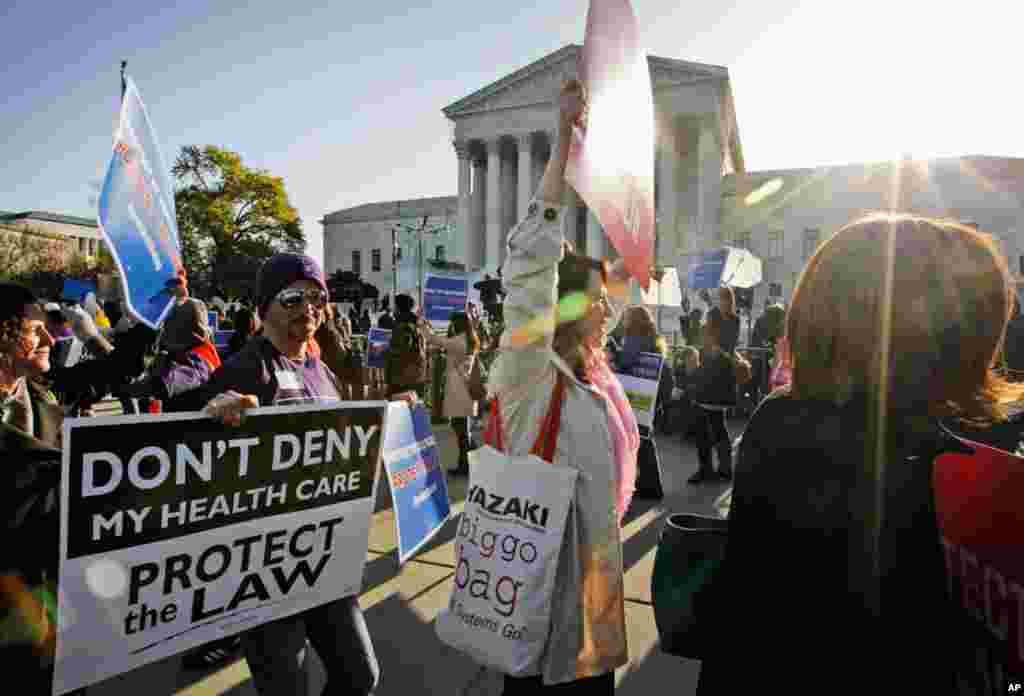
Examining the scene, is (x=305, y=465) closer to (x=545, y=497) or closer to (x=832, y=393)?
(x=545, y=497)

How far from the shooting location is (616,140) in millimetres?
2092

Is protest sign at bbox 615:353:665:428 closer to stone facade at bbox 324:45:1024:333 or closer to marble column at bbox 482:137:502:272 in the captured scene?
stone facade at bbox 324:45:1024:333

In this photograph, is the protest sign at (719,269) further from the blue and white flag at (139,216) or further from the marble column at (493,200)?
the marble column at (493,200)

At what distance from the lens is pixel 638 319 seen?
7.27 metres

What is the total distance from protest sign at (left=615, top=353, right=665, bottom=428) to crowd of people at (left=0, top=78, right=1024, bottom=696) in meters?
3.24

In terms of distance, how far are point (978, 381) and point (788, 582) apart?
1.70ft

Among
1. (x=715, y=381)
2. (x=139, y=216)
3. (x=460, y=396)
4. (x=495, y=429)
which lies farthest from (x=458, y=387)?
(x=495, y=429)

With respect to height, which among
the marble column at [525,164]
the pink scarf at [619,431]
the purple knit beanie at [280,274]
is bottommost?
the pink scarf at [619,431]

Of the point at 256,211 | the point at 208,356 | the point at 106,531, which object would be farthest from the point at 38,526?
the point at 256,211

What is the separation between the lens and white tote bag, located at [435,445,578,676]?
2.04 metres

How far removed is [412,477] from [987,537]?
105 inches

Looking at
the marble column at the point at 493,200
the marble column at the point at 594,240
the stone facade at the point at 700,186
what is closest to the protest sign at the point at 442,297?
the stone facade at the point at 700,186

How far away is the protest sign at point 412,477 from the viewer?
328 centimetres

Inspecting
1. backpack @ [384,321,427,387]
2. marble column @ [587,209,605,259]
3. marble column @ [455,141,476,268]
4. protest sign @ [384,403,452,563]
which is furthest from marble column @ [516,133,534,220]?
protest sign @ [384,403,452,563]
